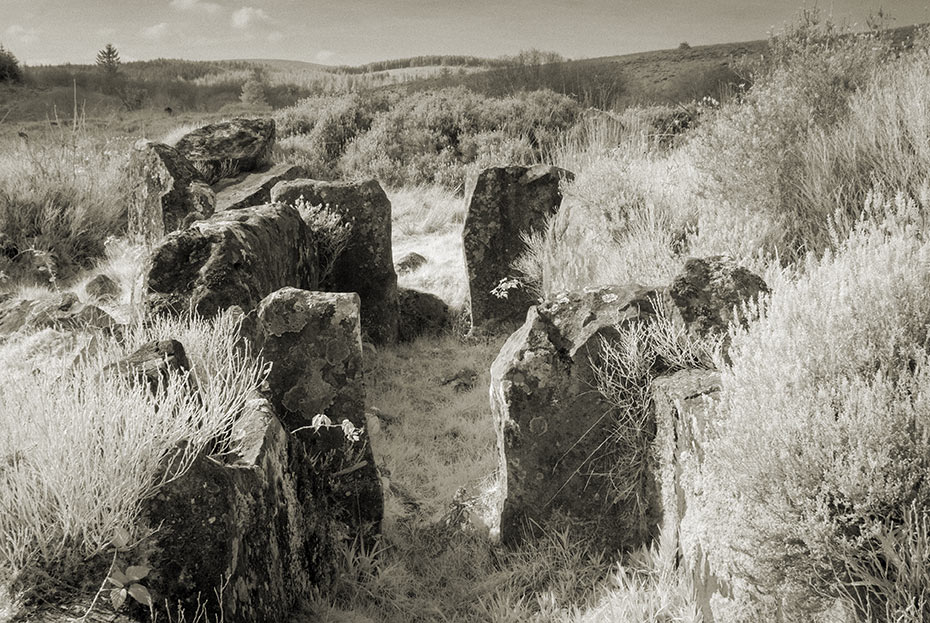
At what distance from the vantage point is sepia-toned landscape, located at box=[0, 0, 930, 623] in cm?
223

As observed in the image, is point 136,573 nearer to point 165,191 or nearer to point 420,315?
point 420,315

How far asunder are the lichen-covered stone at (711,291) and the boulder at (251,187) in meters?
5.79

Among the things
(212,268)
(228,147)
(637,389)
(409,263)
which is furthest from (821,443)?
→ (228,147)

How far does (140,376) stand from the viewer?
3.04 metres

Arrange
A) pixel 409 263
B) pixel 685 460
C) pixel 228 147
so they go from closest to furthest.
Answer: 1. pixel 685 460
2. pixel 409 263
3. pixel 228 147

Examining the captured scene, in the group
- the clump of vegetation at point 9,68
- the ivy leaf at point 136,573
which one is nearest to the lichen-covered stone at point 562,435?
the ivy leaf at point 136,573

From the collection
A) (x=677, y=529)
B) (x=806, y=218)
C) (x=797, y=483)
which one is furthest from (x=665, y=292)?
(x=806, y=218)

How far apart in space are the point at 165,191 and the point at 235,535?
240 inches

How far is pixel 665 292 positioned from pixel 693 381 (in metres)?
0.63

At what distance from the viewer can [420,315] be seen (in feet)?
24.5

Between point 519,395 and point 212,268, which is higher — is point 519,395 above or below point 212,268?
below

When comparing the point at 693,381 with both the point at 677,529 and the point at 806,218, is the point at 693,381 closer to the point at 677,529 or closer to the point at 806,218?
the point at 677,529

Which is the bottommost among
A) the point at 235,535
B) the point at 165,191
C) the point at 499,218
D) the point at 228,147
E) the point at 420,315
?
the point at 420,315

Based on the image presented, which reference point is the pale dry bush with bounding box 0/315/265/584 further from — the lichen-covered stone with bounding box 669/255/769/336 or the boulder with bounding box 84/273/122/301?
the boulder with bounding box 84/273/122/301
